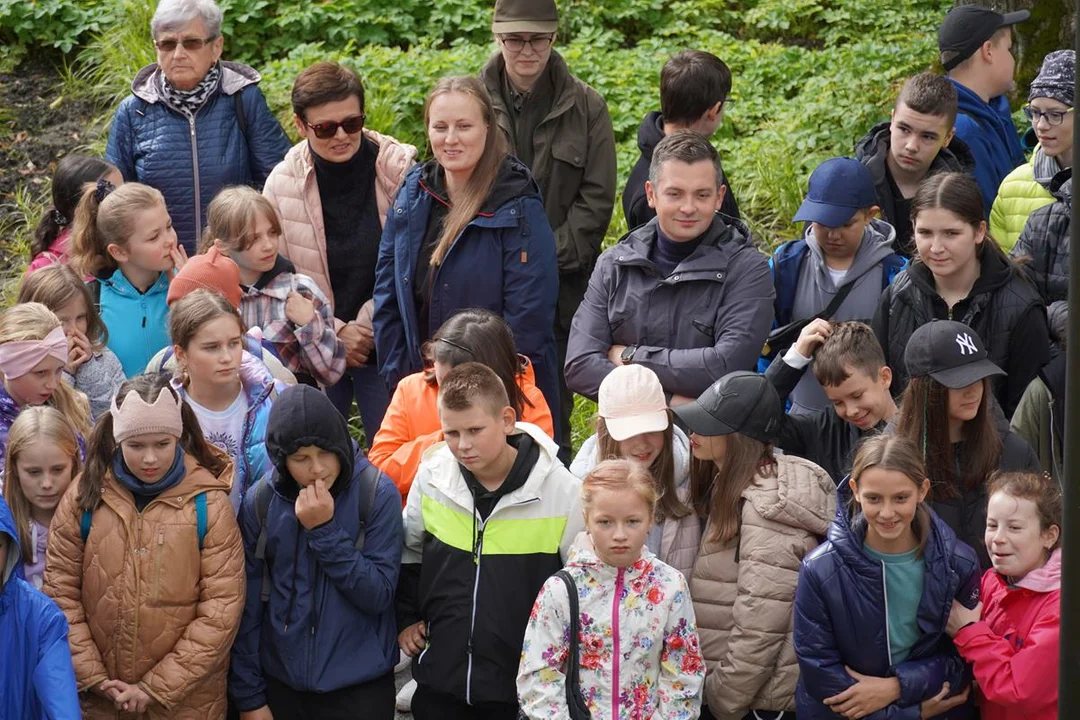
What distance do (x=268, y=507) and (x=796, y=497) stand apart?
1.85 meters

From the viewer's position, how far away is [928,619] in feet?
15.0

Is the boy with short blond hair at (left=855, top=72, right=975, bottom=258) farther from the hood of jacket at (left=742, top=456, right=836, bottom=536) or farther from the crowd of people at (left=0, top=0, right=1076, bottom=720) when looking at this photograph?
the hood of jacket at (left=742, top=456, right=836, bottom=536)

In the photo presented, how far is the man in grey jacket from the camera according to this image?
18.1 ft

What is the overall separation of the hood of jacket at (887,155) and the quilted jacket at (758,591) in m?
2.15

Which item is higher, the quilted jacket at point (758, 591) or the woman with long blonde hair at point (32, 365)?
the woman with long blonde hair at point (32, 365)

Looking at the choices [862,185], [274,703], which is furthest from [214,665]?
[862,185]

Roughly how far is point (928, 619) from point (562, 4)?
324 inches

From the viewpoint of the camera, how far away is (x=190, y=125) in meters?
7.05

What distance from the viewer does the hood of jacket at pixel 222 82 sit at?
7.05 m

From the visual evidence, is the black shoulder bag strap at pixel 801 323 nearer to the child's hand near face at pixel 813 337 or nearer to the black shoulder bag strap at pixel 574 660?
the child's hand near face at pixel 813 337

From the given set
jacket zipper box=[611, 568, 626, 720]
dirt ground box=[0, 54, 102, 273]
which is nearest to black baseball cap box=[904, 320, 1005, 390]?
jacket zipper box=[611, 568, 626, 720]

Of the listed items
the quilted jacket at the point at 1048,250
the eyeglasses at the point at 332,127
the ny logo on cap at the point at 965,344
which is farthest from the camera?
the eyeglasses at the point at 332,127

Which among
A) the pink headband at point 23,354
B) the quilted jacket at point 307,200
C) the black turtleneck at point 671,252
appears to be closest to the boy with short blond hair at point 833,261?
the black turtleneck at point 671,252

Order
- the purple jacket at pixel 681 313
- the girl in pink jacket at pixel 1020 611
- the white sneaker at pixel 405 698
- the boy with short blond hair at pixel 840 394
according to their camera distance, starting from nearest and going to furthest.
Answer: the girl in pink jacket at pixel 1020 611, the boy with short blond hair at pixel 840 394, the purple jacket at pixel 681 313, the white sneaker at pixel 405 698
